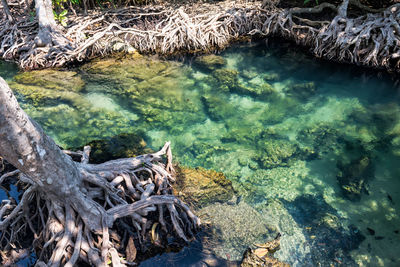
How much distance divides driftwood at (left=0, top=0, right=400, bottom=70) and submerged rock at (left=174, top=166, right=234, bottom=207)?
662cm

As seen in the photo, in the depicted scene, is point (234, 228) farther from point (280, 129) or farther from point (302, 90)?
point (302, 90)

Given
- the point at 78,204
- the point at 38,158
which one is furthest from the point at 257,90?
the point at 38,158

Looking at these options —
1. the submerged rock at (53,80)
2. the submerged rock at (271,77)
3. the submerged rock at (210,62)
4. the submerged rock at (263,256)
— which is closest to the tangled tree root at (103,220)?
the submerged rock at (263,256)

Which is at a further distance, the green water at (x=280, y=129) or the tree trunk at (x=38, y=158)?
the green water at (x=280, y=129)

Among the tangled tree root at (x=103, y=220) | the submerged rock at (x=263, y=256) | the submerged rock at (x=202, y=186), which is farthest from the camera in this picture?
the submerged rock at (x=202, y=186)

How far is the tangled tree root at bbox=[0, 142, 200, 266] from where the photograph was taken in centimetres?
389

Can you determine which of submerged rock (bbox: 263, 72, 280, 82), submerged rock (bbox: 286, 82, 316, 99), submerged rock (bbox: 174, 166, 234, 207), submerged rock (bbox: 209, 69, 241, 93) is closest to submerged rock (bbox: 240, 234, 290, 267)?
submerged rock (bbox: 174, 166, 234, 207)

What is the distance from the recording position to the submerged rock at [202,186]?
5.47 meters

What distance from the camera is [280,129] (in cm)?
777

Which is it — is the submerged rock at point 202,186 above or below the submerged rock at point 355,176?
above

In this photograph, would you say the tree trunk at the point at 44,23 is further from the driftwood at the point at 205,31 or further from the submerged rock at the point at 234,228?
the submerged rock at the point at 234,228

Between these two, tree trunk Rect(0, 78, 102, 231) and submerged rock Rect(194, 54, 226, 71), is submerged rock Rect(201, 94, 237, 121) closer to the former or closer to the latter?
submerged rock Rect(194, 54, 226, 71)

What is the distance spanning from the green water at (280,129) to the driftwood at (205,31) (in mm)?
640

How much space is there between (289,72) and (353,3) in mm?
3626
